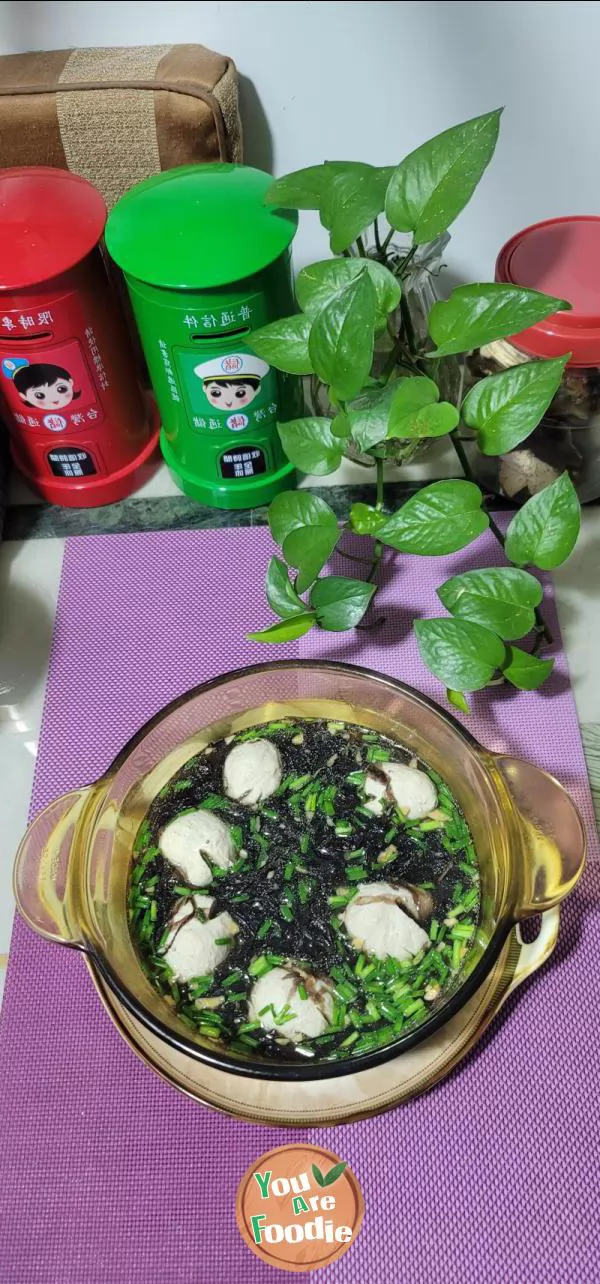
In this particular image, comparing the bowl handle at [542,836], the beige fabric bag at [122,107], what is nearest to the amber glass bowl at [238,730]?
the bowl handle at [542,836]

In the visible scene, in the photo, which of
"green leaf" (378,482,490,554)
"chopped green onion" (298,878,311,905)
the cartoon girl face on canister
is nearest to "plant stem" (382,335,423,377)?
"green leaf" (378,482,490,554)

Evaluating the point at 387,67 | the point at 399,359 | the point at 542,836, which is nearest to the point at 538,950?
the point at 542,836

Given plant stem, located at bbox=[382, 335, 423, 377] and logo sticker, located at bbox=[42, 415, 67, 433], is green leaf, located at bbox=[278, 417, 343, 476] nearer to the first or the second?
plant stem, located at bbox=[382, 335, 423, 377]

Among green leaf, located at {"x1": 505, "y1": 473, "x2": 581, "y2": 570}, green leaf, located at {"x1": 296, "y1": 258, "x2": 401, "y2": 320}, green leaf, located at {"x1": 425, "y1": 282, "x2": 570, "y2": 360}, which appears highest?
green leaf, located at {"x1": 296, "y1": 258, "x2": 401, "y2": 320}

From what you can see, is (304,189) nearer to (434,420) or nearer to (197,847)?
(434,420)

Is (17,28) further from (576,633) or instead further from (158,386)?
(576,633)

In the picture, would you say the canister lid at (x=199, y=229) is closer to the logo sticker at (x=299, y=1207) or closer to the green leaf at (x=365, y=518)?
the green leaf at (x=365, y=518)
